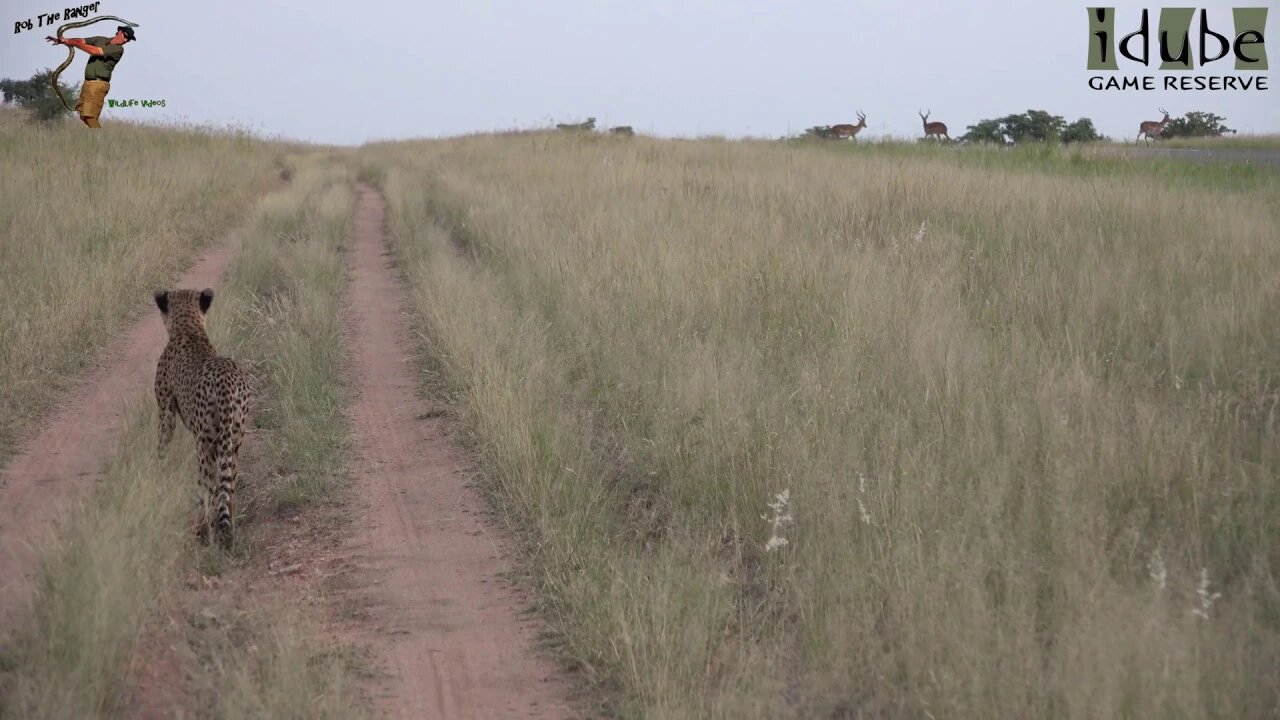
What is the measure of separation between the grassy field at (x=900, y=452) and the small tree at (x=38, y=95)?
14033 millimetres

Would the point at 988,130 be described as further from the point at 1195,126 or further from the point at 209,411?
the point at 209,411

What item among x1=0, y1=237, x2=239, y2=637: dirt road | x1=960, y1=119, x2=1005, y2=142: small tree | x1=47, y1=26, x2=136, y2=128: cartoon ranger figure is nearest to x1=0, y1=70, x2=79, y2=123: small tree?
x1=47, y1=26, x2=136, y2=128: cartoon ranger figure

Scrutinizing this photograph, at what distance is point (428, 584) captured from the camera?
3975mm

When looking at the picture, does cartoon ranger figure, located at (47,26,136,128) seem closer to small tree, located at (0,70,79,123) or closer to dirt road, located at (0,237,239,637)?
small tree, located at (0,70,79,123)

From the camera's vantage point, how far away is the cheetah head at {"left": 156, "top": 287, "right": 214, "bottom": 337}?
17.3 feet

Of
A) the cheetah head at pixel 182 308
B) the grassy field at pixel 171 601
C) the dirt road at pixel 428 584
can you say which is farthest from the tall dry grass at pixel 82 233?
the dirt road at pixel 428 584

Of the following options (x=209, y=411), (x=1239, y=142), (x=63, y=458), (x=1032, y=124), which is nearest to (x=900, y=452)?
(x=209, y=411)

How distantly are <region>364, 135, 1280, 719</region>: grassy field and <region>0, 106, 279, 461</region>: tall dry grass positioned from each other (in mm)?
2322

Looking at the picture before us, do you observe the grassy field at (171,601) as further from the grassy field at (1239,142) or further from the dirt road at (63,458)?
the grassy field at (1239,142)

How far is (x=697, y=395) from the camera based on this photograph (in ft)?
16.5

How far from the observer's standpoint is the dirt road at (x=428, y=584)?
3.21 metres

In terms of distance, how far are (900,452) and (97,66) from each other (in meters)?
15.5

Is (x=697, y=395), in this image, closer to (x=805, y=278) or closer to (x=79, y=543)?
(x=805, y=278)

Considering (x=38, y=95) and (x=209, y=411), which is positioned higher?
(x=38, y=95)
